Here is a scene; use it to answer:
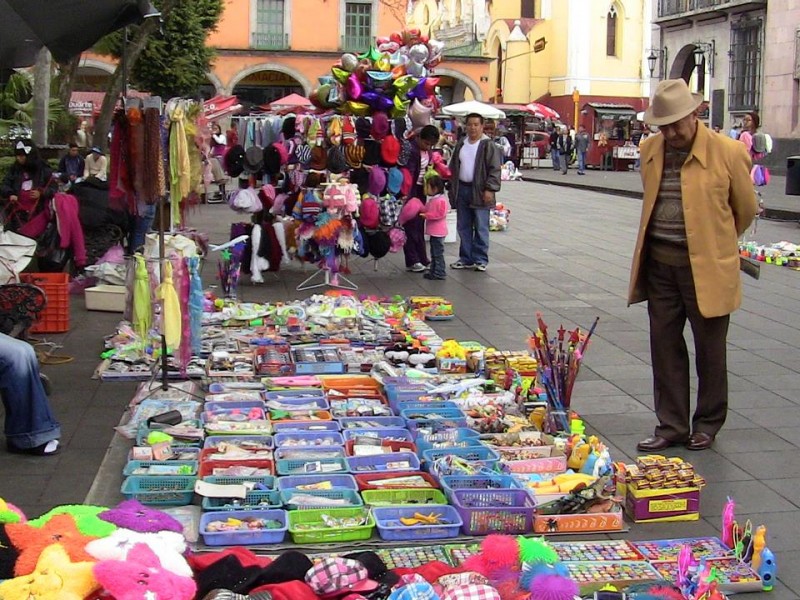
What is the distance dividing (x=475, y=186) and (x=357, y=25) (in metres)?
30.9

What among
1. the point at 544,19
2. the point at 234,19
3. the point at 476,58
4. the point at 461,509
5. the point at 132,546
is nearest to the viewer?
the point at 132,546

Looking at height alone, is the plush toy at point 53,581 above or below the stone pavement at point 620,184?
below

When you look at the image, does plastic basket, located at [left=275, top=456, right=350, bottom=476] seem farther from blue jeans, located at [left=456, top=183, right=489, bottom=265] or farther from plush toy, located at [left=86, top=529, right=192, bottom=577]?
blue jeans, located at [left=456, top=183, right=489, bottom=265]

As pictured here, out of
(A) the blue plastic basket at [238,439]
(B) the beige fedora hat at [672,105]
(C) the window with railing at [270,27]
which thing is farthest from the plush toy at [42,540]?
(C) the window with railing at [270,27]

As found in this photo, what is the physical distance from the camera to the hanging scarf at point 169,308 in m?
6.21

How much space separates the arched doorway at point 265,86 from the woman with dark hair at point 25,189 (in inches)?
1238

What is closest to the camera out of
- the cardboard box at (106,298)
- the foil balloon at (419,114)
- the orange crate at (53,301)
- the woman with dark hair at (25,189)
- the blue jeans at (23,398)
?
the blue jeans at (23,398)

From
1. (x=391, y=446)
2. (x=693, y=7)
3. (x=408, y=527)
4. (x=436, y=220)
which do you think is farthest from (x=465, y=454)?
(x=693, y=7)

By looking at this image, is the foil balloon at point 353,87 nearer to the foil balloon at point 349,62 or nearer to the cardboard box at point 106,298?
the foil balloon at point 349,62

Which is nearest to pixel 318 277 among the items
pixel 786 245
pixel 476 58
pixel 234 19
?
pixel 786 245

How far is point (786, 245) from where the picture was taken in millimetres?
12891

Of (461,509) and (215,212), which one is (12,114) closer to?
(215,212)

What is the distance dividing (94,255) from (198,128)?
3743mm

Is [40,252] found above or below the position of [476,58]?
below
